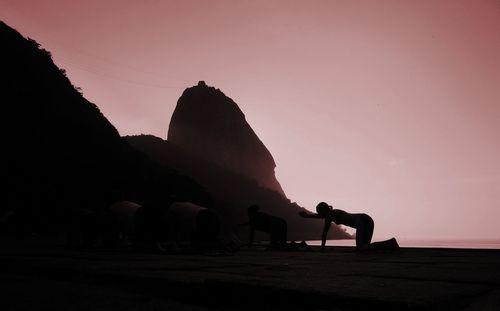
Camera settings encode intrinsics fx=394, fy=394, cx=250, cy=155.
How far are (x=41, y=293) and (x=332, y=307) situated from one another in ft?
6.83

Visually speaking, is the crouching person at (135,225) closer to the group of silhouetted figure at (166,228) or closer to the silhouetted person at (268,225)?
the group of silhouetted figure at (166,228)

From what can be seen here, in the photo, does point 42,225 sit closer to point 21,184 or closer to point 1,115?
point 21,184

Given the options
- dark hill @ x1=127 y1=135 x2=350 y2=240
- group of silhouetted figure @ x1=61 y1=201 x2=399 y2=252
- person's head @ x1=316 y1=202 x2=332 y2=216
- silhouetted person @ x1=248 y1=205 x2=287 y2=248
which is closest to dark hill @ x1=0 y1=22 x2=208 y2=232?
silhouetted person @ x1=248 y1=205 x2=287 y2=248

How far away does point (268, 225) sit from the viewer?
1444cm

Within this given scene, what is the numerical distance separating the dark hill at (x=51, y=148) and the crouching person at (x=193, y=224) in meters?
23.8

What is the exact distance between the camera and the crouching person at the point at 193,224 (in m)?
9.80


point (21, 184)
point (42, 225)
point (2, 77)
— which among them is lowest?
point (42, 225)

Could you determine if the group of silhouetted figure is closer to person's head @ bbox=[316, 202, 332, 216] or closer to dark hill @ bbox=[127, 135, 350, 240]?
person's head @ bbox=[316, 202, 332, 216]

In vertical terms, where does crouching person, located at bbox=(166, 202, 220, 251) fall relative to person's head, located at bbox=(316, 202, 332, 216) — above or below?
below

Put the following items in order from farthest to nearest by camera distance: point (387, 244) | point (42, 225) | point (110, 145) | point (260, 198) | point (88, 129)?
point (260, 198), point (110, 145), point (88, 129), point (42, 225), point (387, 244)

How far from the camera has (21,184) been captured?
37656mm

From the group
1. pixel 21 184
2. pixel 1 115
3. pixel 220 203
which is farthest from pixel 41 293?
pixel 220 203

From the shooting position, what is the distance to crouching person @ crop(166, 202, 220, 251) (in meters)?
9.80

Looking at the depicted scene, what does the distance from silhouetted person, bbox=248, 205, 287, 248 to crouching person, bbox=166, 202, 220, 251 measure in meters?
4.00
